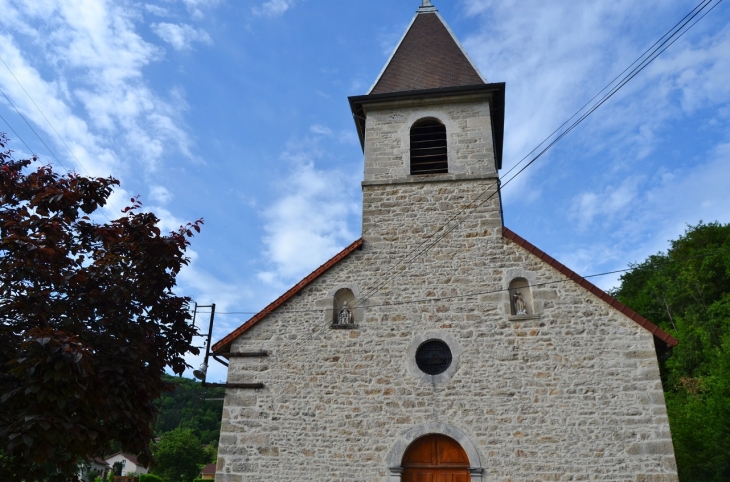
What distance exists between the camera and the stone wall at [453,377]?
841 centimetres

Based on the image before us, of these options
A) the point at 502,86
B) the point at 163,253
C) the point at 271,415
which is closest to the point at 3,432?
the point at 163,253

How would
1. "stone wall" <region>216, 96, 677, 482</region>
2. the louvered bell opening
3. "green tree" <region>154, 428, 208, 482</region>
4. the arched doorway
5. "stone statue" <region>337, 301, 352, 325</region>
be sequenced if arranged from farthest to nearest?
"green tree" <region>154, 428, 208, 482</region>
the louvered bell opening
"stone statue" <region>337, 301, 352, 325</region>
the arched doorway
"stone wall" <region>216, 96, 677, 482</region>

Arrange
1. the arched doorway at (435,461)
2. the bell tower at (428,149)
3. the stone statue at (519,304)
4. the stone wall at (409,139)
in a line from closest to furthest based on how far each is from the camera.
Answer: the arched doorway at (435,461)
the stone statue at (519,304)
the bell tower at (428,149)
the stone wall at (409,139)

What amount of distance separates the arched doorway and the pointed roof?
760 centimetres

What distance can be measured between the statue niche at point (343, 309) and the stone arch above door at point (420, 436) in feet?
7.13

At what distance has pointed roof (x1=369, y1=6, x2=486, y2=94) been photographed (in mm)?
12297

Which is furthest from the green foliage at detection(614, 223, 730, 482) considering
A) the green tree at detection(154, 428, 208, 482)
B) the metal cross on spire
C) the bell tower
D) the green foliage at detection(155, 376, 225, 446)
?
the green foliage at detection(155, 376, 225, 446)

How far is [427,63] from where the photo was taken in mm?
13109

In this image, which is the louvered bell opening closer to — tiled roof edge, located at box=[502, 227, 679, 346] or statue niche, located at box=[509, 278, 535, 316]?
tiled roof edge, located at box=[502, 227, 679, 346]

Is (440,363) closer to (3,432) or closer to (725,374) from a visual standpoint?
(3,432)

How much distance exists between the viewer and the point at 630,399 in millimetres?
8469

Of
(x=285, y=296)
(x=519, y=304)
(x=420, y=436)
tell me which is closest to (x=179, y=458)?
(x=285, y=296)

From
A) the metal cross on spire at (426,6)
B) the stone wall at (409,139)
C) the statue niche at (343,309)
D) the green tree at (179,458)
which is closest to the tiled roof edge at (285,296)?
the statue niche at (343,309)

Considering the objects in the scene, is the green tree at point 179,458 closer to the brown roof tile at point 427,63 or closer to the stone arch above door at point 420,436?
the stone arch above door at point 420,436
